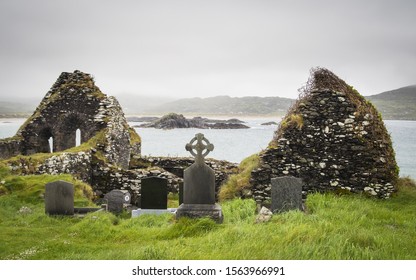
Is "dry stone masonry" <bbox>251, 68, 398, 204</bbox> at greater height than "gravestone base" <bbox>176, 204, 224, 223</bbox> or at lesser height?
greater

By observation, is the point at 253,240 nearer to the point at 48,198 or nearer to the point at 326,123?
the point at 48,198

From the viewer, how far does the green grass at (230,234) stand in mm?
5441

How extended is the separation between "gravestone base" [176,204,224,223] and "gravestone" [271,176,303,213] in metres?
1.58

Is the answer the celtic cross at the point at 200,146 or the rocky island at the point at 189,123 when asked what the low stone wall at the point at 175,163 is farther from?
the celtic cross at the point at 200,146

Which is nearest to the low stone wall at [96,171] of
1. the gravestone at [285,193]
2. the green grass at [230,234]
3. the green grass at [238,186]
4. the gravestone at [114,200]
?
the green grass at [230,234]

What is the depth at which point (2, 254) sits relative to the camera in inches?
245

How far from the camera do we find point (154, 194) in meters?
11.5

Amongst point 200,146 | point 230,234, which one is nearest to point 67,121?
point 200,146

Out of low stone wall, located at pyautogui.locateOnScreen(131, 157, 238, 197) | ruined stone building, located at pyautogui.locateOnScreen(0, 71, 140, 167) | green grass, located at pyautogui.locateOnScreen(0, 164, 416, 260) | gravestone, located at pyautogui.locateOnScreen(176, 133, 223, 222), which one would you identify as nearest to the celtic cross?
gravestone, located at pyautogui.locateOnScreen(176, 133, 223, 222)

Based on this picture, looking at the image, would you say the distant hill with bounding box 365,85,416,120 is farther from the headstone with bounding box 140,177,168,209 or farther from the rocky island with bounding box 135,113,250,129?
the headstone with bounding box 140,177,168,209

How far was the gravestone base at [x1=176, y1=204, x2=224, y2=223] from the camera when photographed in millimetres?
8133

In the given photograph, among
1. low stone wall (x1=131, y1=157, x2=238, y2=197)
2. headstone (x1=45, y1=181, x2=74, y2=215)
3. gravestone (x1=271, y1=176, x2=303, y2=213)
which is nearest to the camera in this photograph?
gravestone (x1=271, y1=176, x2=303, y2=213)

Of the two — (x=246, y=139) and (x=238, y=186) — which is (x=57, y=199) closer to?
(x=238, y=186)
